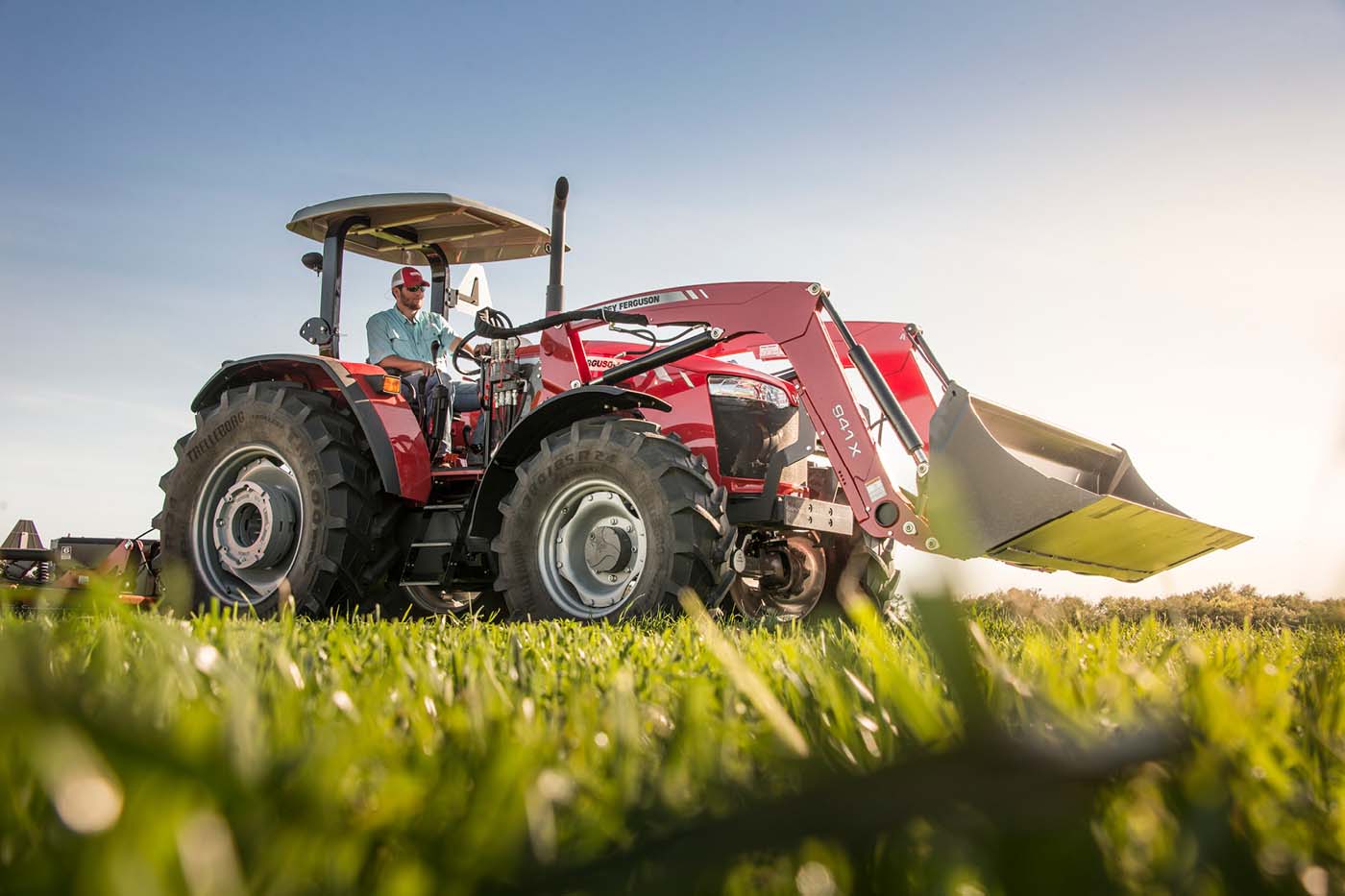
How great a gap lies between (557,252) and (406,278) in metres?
1.22

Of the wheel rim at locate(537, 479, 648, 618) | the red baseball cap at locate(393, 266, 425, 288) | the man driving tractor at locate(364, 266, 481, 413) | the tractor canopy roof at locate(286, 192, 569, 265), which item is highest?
the tractor canopy roof at locate(286, 192, 569, 265)

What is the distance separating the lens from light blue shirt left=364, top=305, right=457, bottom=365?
7094mm

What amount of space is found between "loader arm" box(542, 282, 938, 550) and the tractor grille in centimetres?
54

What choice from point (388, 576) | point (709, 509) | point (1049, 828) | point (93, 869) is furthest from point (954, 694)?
point (388, 576)

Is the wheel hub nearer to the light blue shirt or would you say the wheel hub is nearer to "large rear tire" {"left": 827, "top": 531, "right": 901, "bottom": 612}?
the light blue shirt

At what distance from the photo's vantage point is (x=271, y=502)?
244 inches

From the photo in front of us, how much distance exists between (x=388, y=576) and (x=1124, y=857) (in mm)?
6232

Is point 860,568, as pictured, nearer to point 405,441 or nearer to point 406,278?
point 405,441

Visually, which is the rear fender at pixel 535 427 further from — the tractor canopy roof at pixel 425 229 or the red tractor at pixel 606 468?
the tractor canopy roof at pixel 425 229

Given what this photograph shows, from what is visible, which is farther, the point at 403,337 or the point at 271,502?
the point at 403,337

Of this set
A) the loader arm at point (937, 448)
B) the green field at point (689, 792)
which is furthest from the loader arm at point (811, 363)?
the green field at point (689, 792)

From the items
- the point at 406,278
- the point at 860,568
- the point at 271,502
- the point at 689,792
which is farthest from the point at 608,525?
the point at 689,792

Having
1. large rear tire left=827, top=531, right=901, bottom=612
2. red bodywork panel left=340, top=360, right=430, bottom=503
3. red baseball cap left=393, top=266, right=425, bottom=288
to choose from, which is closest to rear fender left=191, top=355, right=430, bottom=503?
red bodywork panel left=340, top=360, right=430, bottom=503

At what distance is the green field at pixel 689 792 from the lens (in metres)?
0.43
